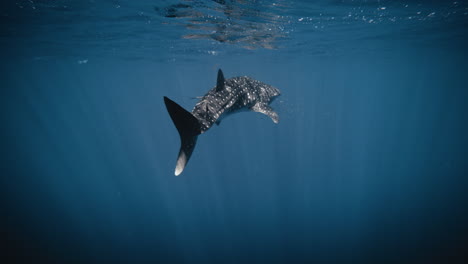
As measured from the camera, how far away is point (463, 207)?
837 inches

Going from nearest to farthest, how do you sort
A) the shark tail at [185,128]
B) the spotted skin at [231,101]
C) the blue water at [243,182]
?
1. the shark tail at [185,128]
2. the spotted skin at [231,101]
3. the blue water at [243,182]

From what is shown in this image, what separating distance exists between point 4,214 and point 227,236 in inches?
1030

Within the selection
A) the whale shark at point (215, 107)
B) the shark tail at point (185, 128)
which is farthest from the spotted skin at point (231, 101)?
the shark tail at point (185, 128)

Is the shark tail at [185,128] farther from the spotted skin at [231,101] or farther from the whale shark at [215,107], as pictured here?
the spotted skin at [231,101]

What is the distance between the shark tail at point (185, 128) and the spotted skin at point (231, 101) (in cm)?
25

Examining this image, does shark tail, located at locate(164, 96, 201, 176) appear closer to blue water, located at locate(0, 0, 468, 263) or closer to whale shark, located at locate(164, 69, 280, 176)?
whale shark, located at locate(164, 69, 280, 176)

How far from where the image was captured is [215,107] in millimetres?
5266

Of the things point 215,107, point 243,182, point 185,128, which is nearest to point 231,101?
point 215,107

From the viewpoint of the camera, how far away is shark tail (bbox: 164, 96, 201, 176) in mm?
3926

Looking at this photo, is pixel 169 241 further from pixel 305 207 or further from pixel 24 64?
pixel 24 64

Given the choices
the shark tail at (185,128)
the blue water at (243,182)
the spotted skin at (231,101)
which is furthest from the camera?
the blue water at (243,182)

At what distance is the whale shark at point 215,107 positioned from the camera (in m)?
4.02

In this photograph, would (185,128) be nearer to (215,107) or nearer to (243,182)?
(215,107)

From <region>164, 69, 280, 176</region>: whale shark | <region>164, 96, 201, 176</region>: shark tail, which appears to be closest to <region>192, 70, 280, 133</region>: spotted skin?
<region>164, 69, 280, 176</region>: whale shark
